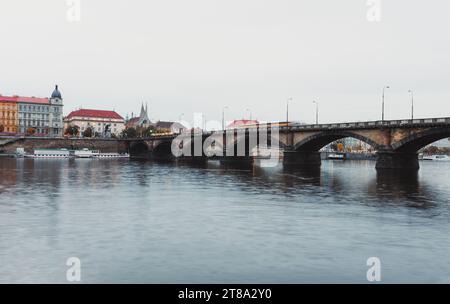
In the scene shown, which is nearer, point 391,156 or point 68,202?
point 68,202

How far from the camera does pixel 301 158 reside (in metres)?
103

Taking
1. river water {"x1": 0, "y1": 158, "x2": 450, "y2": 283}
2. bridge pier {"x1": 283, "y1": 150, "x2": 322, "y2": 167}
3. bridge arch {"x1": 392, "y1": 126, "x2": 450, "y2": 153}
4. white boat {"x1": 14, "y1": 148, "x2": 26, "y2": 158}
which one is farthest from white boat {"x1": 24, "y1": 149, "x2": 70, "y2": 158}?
river water {"x1": 0, "y1": 158, "x2": 450, "y2": 283}

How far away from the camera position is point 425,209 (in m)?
30.6

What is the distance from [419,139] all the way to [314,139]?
2430 cm

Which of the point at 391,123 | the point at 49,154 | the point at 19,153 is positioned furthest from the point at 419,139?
the point at 19,153

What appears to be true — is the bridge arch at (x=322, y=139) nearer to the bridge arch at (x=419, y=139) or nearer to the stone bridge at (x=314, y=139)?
the stone bridge at (x=314, y=139)

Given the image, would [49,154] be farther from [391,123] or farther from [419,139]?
[419,139]

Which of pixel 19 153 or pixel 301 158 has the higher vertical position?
pixel 301 158

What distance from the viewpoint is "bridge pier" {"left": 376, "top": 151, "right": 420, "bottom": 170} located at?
266 feet

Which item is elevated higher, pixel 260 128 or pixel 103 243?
pixel 260 128

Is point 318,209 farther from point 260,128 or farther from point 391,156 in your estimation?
point 260,128
